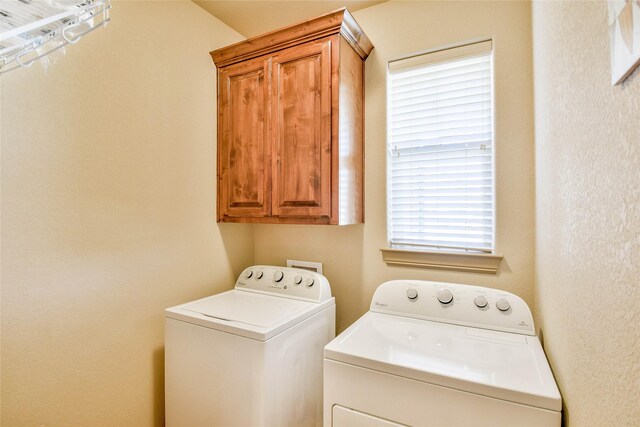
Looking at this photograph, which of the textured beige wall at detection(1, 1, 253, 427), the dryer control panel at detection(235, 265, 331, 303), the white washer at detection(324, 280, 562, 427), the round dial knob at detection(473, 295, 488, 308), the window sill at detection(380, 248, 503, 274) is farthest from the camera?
the dryer control panel at detection(235, 265, 331, 303)

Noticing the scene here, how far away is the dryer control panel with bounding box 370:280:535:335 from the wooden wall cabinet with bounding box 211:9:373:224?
1.61ft

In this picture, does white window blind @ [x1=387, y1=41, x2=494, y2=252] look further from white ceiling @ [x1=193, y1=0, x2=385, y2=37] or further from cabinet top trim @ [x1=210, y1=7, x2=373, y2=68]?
white ceiling @ [x1=193, y1=0, x2=385, y2=37]

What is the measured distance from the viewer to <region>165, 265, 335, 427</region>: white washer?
1408 millimetres

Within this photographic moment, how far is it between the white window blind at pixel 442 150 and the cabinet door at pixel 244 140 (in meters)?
0.77

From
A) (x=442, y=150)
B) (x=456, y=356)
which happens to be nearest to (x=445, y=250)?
(x=442, y=150)

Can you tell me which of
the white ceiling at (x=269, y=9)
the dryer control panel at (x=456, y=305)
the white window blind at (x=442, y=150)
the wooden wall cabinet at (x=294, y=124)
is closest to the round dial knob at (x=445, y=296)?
the dryer control panel at (x=456, y=305)

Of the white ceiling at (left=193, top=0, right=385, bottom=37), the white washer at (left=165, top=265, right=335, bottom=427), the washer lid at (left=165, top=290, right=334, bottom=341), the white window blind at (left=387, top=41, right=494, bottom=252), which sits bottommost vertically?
the white washer at (left=165, top=265, right=335, bottom=427)

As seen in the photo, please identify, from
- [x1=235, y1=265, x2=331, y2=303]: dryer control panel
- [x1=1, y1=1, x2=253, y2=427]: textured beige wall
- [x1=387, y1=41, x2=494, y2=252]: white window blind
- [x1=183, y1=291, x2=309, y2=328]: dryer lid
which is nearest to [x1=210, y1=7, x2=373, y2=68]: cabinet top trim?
[x1=1, y1=1, x2=253, y2=427]: textured beige wall

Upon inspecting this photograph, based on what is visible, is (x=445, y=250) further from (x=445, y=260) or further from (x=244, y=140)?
(x=244, y=140)

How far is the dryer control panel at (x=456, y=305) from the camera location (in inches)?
58.1

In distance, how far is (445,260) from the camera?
1.76m

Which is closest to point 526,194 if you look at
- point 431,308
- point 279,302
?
point 431,308

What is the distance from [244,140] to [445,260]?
55.6 inches

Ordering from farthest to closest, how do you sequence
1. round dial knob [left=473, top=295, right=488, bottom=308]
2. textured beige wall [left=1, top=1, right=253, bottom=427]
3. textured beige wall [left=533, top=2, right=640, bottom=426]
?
round dial knob [left=473, top=295, right=488, bottom=308], textured beige wall [left=1, top=1, right=253, bottom=427], textured beige wall [left=533, top=2, right=640, bottom=426]
